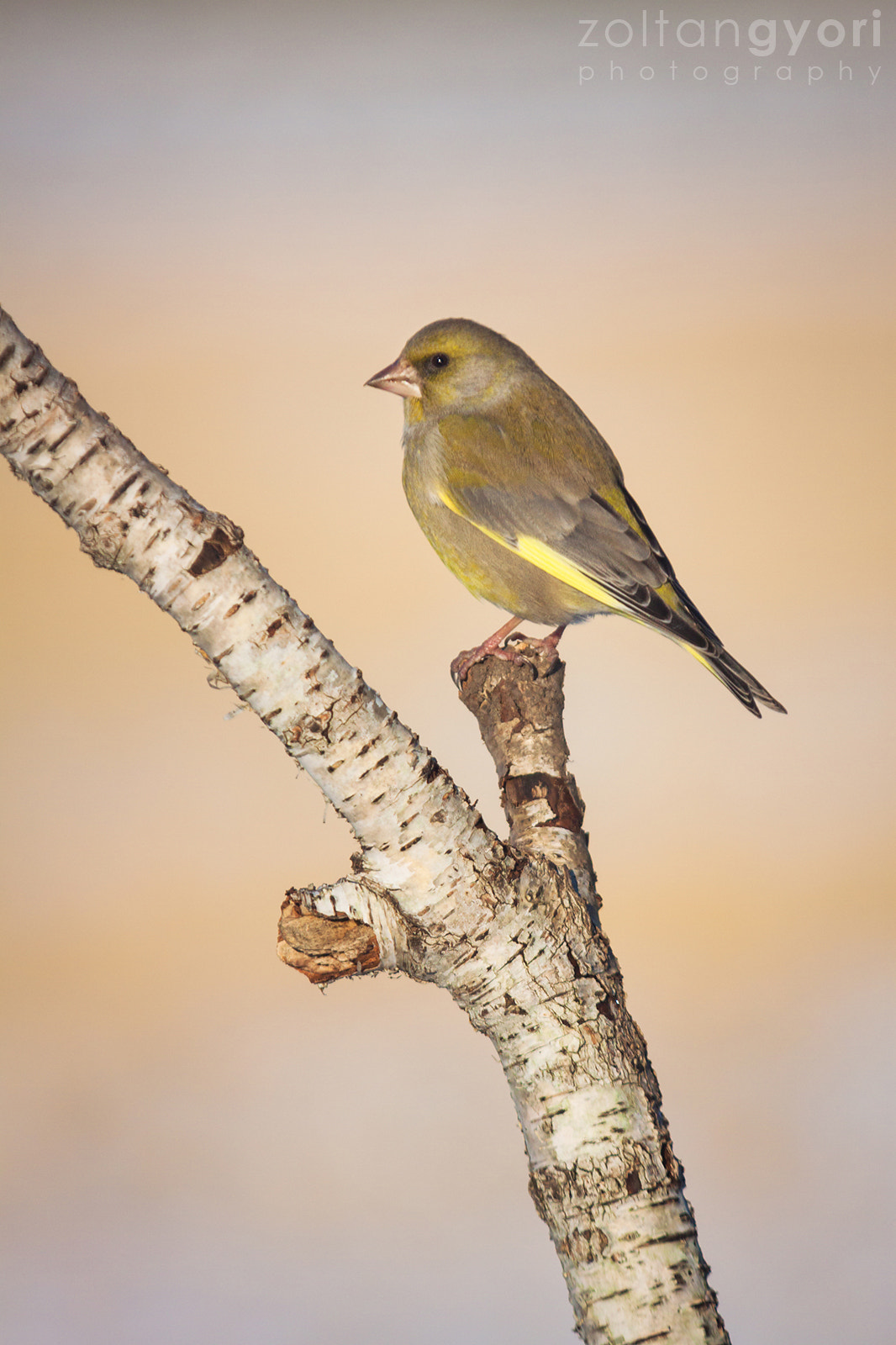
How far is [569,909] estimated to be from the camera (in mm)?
1422

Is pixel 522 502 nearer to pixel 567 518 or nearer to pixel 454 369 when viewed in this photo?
pixel 567 518

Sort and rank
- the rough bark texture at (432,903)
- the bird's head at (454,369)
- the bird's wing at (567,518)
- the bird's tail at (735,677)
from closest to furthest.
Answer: the rough bark texture at (432,903) < the bird's tail at (735,677) < the bird's wing at (567,518) < the bird's head at (454,369)

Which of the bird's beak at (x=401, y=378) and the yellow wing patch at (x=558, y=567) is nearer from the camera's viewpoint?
the yellow wing patch at (x=558, y=567)

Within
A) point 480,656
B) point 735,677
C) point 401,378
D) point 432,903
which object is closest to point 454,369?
point 401,378

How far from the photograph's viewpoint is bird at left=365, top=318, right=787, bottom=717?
84.7 inches

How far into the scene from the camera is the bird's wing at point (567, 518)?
7.02 feet

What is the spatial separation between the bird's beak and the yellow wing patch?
426 millimetres

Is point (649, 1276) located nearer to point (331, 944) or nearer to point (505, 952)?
point (505, 952)

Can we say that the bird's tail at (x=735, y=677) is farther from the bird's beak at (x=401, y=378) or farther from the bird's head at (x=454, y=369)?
the bird's beak at (x=401, y=378)

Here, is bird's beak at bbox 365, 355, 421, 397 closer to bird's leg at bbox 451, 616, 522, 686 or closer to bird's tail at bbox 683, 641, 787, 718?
bird's leg at bbox 451, 616, 522, 686

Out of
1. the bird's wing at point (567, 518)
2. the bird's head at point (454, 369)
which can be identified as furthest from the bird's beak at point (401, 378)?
the bird's wing at point (567, 518)

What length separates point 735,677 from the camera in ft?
6.64

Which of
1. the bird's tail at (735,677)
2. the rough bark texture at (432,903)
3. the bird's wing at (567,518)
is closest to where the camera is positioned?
the rough bark texture at (432,903)

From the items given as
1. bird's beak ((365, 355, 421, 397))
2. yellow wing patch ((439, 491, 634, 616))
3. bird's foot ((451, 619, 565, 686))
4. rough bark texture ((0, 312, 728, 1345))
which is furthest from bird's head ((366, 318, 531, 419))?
rough bark texture ((0, 312, 728, 1345))
